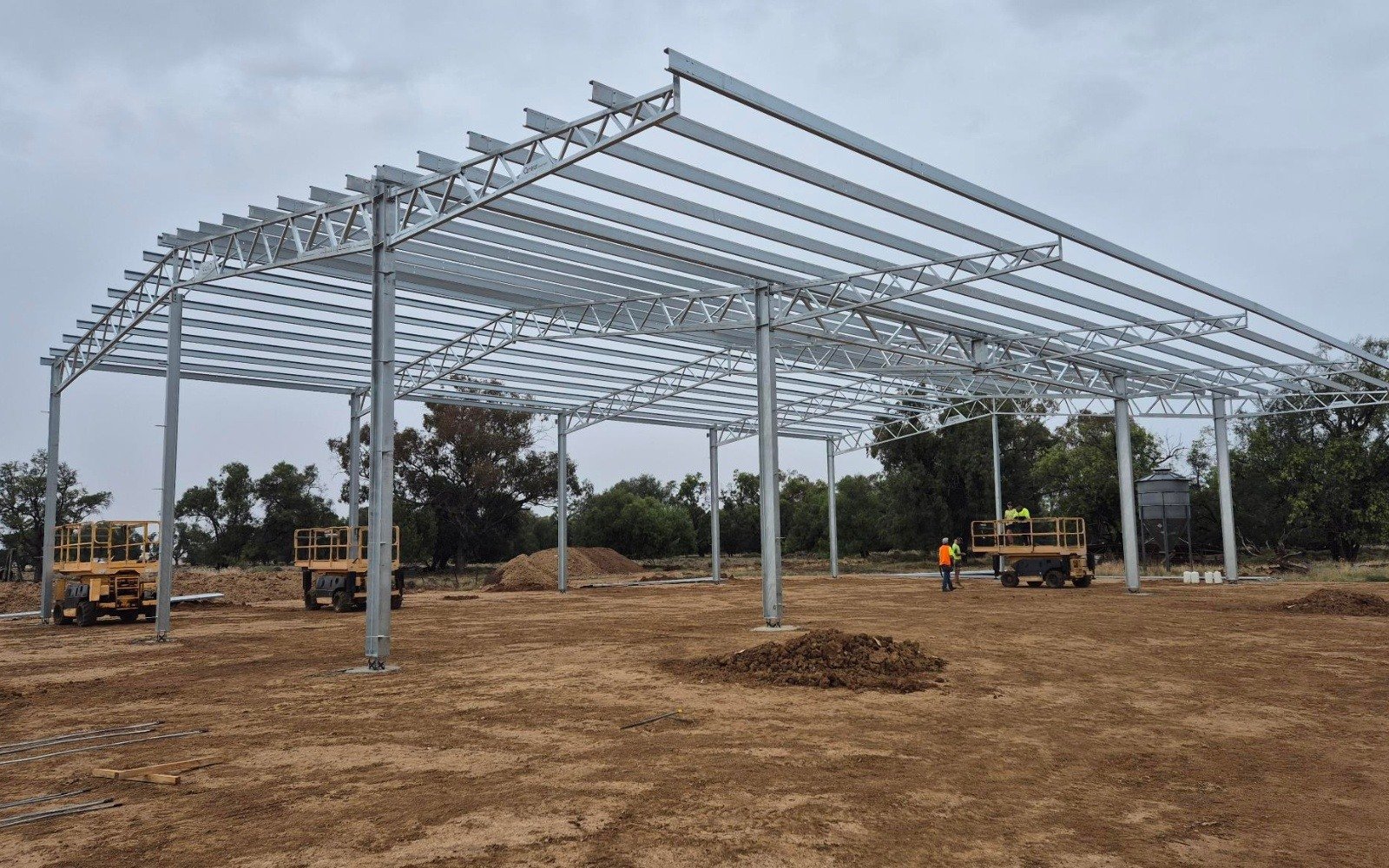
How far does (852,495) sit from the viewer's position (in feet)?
220

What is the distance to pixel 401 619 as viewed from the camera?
2284cm

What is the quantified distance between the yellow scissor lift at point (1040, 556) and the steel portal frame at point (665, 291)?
4.44 metres

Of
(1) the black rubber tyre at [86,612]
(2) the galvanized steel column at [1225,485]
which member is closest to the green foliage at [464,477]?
(1) the black rubber tyre at [86,612]

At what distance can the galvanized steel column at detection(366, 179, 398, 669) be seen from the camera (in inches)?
529

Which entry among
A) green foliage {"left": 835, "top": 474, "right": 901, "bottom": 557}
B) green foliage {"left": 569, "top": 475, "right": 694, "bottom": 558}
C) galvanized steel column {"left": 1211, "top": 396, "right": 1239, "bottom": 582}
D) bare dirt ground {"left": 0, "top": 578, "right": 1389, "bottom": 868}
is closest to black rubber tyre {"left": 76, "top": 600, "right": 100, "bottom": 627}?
bare dirt ground {"left": 0, "top": 578, "right": 1389, "bottom": 868}

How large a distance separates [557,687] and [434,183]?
7.44m

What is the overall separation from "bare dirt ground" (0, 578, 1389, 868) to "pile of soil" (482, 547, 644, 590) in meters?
23.0

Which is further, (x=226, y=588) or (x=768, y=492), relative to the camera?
(x=226, y=588)

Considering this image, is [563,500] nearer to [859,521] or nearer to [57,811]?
[57,811]

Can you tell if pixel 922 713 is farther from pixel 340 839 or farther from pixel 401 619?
pixel 401 619

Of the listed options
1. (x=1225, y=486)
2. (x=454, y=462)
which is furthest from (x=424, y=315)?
(x=454, y=462)

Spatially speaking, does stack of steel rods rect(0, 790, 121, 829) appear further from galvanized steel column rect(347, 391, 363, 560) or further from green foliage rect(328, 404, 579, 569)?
green foliage rect(328, 404, 579, 569)

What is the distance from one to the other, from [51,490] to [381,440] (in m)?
15.5

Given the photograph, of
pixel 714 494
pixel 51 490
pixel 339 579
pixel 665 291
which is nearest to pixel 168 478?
pixel 51 490
